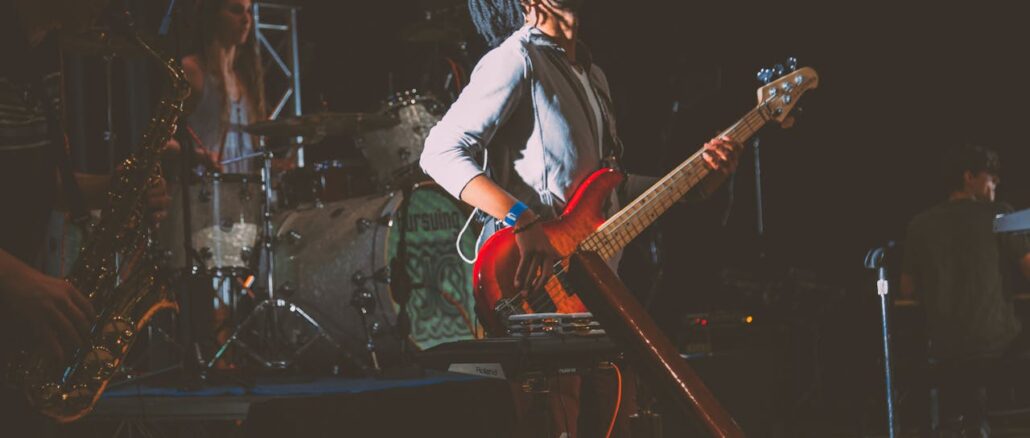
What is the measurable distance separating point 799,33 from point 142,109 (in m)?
4.53

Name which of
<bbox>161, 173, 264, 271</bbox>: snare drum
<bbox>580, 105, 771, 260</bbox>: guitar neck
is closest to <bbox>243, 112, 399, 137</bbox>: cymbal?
<bbox>161, 173, 264, 271</bbox>: snare drum

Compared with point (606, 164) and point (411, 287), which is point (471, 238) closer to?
point (411, 287)

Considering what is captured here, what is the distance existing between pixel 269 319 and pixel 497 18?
324 cm

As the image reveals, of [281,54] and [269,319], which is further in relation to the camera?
[281,54]

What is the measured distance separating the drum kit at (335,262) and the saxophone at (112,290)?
285cm

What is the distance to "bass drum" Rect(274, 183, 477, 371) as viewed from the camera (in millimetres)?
5945

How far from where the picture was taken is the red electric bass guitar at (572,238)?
2572mm

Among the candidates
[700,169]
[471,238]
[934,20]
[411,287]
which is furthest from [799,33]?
[700,169]

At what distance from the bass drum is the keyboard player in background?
8.49 feet

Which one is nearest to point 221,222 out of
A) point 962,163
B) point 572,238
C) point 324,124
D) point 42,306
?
point 324,124

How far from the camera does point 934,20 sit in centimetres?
754

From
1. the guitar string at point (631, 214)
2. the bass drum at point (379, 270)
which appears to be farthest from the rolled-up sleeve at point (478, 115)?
the bass drum at point (379, 270)

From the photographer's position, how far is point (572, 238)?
2.68 m

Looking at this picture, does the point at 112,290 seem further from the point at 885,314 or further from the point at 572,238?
the point at 885,314
